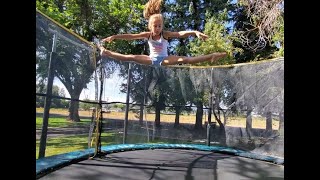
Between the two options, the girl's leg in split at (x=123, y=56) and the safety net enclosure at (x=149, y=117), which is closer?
the safety net enclosure at (x=149, y=117)

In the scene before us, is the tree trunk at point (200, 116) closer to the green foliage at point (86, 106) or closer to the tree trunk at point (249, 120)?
the tree trunk at point (249, 120)

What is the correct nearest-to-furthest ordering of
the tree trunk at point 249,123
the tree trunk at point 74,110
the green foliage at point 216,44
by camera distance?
the tree trunk at point 74,110 → the tree trunk at point 249,123 → the green foliage at point 216,44

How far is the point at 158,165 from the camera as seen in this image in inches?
109

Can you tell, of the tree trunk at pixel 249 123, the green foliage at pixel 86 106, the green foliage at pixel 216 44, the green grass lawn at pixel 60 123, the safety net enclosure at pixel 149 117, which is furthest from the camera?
the green foliage at pixel 216 44

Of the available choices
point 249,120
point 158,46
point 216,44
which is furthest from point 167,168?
point 216,44

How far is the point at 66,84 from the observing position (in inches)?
96.8

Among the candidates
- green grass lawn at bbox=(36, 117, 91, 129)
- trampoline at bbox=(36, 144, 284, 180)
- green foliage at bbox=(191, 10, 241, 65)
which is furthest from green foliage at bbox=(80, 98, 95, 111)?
green foliage at bbox=(191, 10, 241, 65)

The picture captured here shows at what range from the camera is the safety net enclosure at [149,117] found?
7.39ft

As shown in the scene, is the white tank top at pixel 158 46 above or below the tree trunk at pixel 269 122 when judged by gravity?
above

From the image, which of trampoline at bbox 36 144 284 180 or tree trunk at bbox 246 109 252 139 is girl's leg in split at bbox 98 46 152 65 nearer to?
trampoline at bbox 36 144 284 180

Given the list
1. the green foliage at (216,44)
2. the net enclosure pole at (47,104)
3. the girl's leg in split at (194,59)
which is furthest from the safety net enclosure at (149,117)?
the green foliage at (216,44)

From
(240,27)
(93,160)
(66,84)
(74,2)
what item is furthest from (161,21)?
(240,27)
